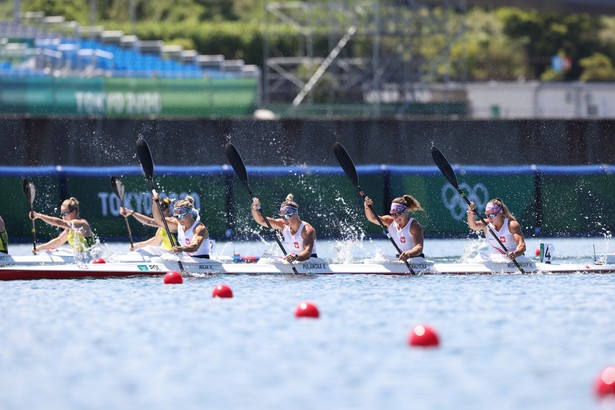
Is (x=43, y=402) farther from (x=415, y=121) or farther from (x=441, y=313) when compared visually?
(x=415, y=121)

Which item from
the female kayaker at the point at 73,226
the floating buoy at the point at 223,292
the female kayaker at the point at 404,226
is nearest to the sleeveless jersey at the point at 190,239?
the female kayaker at the point at 73,226

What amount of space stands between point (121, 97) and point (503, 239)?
1680 cm

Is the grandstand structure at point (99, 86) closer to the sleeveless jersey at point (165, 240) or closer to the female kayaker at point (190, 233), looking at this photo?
the sleeveless jersey at point (165, 240)

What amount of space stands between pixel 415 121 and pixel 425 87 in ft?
40.5

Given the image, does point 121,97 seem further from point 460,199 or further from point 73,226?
point 73,226

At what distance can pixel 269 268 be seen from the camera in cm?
2077

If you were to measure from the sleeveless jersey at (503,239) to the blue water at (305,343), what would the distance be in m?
1.01

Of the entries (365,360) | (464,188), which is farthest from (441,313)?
(464,188)

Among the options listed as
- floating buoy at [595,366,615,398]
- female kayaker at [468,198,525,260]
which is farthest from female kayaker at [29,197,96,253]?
floating buoy at [595,366,615,398]

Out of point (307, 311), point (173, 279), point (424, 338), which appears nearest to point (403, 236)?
point (173, 279)

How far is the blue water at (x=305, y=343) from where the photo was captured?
39.7ft

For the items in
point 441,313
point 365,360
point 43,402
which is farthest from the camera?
point 441,313

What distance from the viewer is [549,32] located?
71.9 metres

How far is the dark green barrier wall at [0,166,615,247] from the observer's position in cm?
2734
